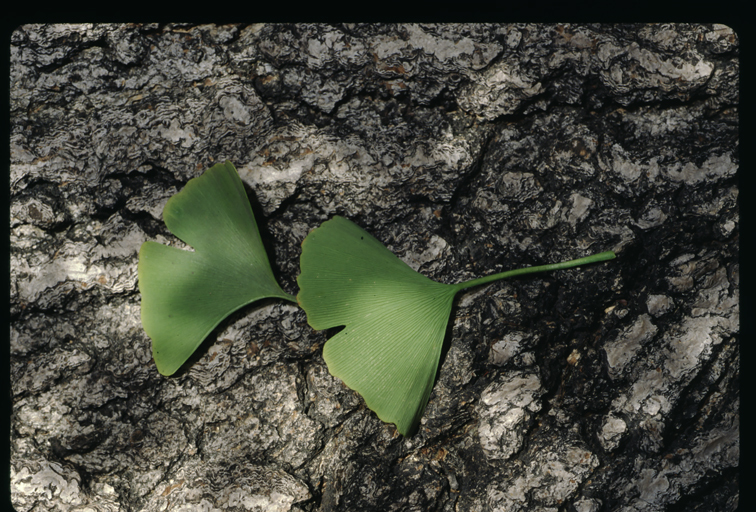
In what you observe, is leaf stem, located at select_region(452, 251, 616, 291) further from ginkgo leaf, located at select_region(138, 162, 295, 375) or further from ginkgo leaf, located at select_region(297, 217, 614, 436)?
ginkgo leaf, located at select_region(138, 162, 295, 375)

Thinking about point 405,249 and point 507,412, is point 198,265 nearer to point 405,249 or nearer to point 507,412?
point 405,249

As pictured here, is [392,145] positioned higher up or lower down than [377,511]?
higher up

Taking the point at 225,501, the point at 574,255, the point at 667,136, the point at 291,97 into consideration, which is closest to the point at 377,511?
the point at 225,501

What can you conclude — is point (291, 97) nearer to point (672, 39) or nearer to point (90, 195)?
point (90, 195)

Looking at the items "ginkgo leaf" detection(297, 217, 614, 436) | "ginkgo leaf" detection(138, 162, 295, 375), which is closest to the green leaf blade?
"ginkgo leaf" detection(297, 217, 614, 436)

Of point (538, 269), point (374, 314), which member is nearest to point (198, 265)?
point (374, 314)

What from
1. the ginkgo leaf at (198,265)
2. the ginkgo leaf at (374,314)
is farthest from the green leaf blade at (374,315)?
the ginkgo leaf at (198,265)
